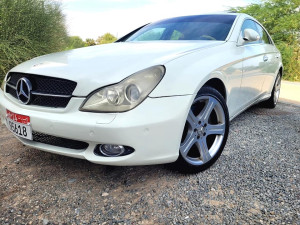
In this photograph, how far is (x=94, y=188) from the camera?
5.90 ft

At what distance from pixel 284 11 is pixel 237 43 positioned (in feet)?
29.4

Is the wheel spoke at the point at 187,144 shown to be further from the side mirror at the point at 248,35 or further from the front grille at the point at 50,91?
the side mirror at the point at 248,35

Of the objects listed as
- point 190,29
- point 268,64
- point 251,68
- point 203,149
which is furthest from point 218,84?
point 268,64

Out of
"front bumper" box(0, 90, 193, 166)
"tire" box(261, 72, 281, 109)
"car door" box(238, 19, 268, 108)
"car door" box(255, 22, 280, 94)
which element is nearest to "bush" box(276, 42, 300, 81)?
"tire" box(261, 72, 281, 109)

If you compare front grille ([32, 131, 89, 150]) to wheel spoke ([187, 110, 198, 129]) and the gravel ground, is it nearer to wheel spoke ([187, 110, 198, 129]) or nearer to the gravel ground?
the gravel ground

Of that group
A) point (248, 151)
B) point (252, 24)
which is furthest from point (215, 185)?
point (252, 24)

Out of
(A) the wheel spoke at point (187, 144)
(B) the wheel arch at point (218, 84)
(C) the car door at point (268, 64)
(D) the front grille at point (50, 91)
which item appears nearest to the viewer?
(D) the front grille at point (50, 91)

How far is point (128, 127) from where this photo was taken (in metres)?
1.48

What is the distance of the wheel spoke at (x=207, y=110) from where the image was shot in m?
1.94

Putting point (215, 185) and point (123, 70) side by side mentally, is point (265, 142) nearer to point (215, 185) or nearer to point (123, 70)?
point (215, 185)

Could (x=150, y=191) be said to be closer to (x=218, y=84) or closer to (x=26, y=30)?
(x=218, y=84)

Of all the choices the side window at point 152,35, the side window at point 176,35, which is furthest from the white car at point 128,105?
the side window at point 152,35

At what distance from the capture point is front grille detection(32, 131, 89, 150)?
5.54ft

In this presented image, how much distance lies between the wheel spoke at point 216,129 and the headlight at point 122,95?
26.1 inches
